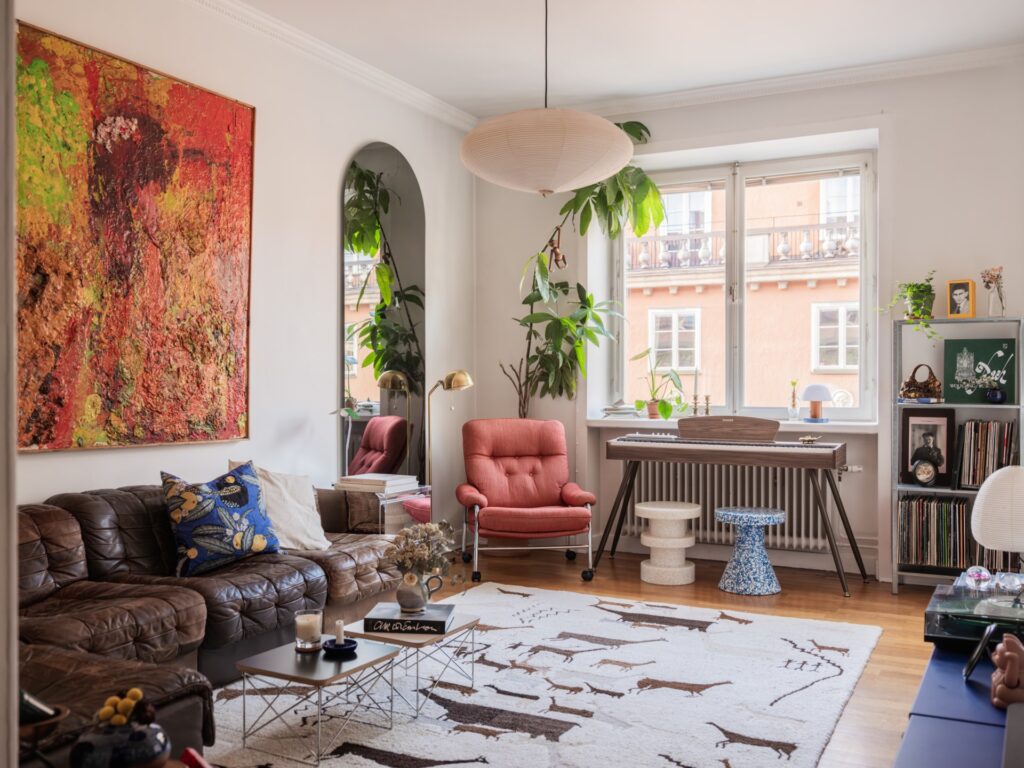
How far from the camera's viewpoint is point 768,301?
20.3 ft

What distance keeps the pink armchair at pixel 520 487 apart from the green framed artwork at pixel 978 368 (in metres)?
2.15

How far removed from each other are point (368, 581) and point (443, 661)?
1.78ft

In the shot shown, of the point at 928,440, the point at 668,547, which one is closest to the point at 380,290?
the point at 668,547

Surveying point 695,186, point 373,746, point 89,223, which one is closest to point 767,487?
point 695,186

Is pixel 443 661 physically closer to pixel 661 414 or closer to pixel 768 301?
pixel 661 414

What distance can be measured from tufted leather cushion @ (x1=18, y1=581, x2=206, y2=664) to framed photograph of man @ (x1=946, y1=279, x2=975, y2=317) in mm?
4155

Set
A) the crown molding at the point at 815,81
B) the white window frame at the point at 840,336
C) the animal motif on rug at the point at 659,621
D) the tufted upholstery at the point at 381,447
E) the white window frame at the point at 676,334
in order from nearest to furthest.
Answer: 1. the animal motif on rug at the point at 659,621
2. the crown molding at the point at 815,81
3. the tufted upholstery at the point at 381,447
4. the white window frame at the point at 840,336
5. the white window frame at the point at 676,334

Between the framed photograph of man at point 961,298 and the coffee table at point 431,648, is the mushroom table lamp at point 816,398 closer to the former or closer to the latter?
the framed photograph of man at point 961,298

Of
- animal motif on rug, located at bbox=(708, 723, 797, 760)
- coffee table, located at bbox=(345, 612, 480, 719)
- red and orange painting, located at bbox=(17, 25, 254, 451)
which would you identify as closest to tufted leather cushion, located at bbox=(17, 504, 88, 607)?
red and orange painting, located at bbox=(17, 25, 254, 451)

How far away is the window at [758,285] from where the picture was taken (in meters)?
5.97

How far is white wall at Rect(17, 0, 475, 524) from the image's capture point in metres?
3.90

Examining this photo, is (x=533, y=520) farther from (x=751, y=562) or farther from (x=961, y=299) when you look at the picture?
(x=961, y=299)

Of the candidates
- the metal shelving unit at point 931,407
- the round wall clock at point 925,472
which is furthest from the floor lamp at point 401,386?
the round wall clock at point 925,472

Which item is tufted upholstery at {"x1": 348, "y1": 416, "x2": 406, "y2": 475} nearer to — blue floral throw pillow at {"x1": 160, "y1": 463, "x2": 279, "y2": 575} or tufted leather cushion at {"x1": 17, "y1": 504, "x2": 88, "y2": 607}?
blue floral throw pillow at {"x1": 160, "y1": 463, "x2": 279, "y2": 575}
